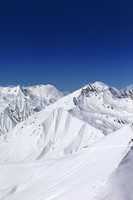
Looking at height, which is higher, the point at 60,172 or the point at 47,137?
the point at 47,137

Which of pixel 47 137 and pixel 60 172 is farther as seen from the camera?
pixel 47 137

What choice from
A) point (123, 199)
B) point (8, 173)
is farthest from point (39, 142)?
point (123, 199)

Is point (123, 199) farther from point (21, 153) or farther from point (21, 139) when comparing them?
point (21, 139)

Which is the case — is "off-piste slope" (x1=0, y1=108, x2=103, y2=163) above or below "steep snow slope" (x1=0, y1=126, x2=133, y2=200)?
above

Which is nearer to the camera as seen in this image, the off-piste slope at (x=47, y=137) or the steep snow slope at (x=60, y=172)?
the steep snow slope at (x=60, y=172)
